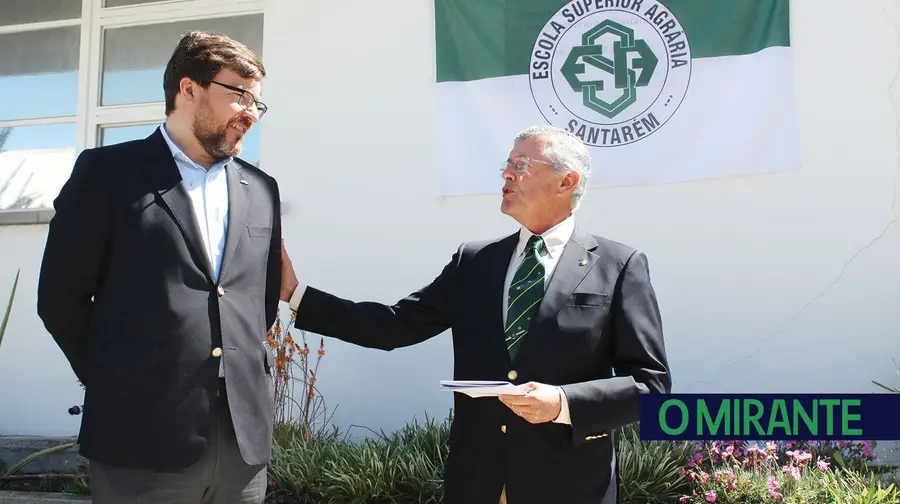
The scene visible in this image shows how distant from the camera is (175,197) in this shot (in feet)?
7.19

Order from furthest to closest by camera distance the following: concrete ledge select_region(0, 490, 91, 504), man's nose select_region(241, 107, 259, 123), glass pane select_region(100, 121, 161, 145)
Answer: glass pane select_region(100, 121, 161, 145) < concrete ledge select_region(0, 490, 91, 504) < man's nose select_region(241, 107, 259, 123)

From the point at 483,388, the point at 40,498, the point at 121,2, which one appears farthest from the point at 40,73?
the point at 483,388

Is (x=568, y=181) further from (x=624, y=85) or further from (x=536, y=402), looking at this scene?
(x=624, y=85)

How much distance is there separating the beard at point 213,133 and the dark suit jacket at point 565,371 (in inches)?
35.0

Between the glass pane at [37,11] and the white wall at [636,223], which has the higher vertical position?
the glass pane at [37,11]

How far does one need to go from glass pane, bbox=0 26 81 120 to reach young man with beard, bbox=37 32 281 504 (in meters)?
4.12

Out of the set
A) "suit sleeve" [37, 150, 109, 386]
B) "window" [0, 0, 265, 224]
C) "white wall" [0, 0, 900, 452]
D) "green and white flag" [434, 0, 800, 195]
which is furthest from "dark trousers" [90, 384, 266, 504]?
"window" [0, 0, 265, 224]

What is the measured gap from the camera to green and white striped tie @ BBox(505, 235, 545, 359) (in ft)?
7.84

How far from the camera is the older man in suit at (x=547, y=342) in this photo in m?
2.25

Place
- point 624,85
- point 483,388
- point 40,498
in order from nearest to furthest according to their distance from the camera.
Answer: point 483,388
point 40,498
point 624,85

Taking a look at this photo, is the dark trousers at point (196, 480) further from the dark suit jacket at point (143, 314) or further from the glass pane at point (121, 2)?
the glass pane at point (121, 2)

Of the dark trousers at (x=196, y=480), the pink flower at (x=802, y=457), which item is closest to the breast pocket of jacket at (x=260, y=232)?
the dark trousers at (x=196, y=480)

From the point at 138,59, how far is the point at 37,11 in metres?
0.94

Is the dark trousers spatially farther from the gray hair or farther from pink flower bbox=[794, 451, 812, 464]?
pink flower bbox=[794, 451, 812, 464]
